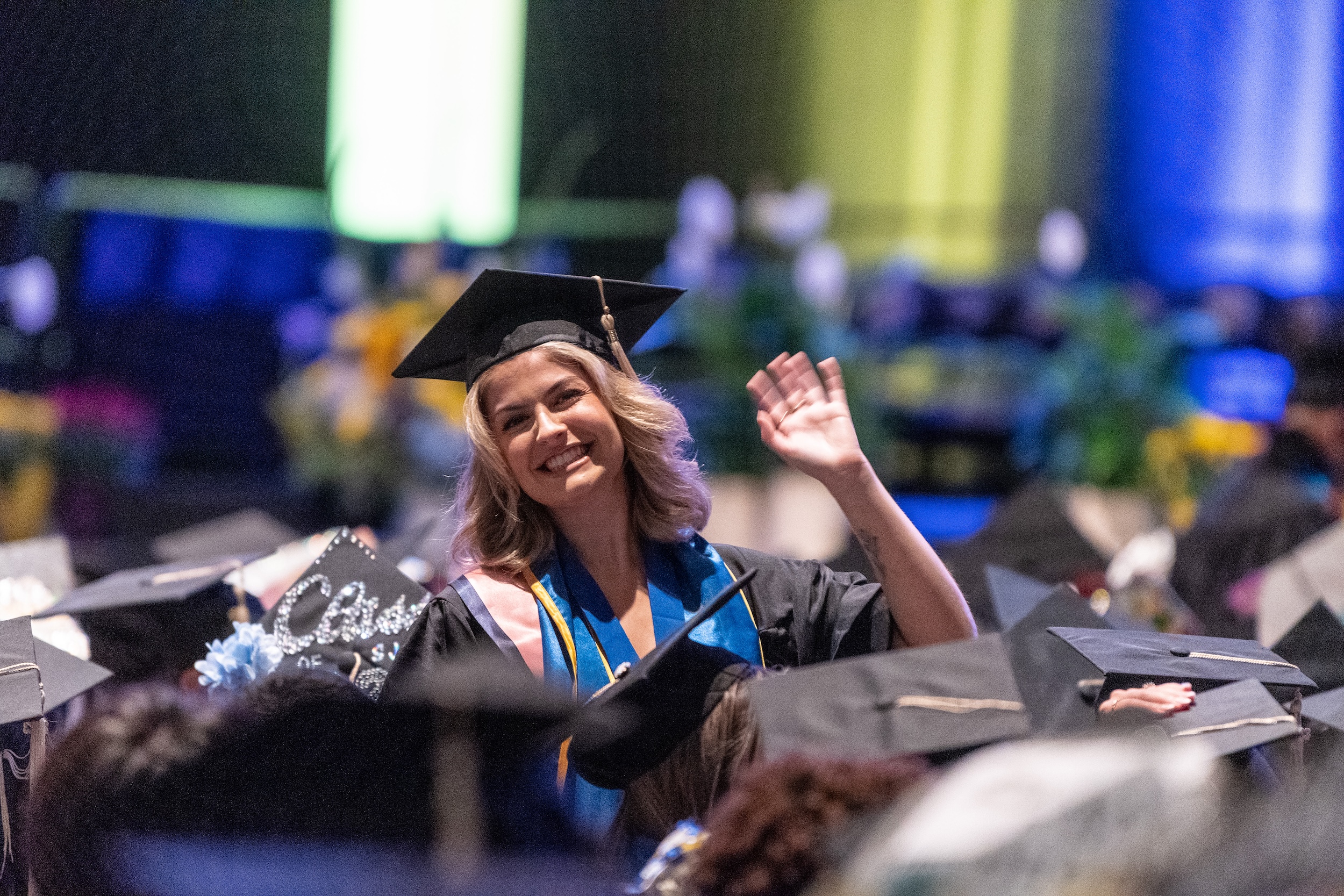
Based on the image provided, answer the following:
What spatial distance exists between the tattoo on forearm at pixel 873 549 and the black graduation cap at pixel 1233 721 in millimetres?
417

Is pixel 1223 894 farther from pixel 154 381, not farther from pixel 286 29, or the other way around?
pixel 154 381

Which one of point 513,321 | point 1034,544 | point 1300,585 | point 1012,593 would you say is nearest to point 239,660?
point 513,321

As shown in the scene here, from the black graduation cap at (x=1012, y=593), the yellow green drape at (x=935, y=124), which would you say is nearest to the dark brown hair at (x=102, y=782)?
the black graduation cap at (x=1012, y=593)

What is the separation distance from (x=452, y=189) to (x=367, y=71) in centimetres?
68

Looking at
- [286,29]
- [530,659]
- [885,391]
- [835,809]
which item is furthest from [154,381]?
[835,809]

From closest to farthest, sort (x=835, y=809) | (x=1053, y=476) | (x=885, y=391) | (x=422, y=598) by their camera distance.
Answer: (x=835, y=809) < (x=422, y=598) < (x=1053, y=476) < (x=885, y=391)

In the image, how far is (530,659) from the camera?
182 cm

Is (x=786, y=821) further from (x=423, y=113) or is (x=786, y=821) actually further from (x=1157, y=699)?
(x=423, y=113)

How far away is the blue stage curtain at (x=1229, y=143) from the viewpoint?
757 centimetres

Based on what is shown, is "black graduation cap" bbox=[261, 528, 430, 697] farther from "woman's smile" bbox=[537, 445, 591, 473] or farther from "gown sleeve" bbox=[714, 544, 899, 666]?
"gown sleeve" bbox=[714, 544, 899, 666]

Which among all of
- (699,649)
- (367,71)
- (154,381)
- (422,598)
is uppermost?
(367,71)

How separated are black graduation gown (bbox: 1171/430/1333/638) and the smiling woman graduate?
4.63 ft

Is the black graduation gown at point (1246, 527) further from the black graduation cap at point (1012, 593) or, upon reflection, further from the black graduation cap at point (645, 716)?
the black graduation cap at point (645, 716)

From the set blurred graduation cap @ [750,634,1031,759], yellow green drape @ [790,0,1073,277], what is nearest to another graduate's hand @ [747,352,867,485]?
blurred graduation cap @ [750,634,1031,759]
